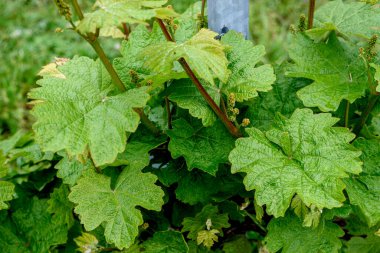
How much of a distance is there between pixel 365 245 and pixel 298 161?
603mm

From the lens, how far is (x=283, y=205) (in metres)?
1.32

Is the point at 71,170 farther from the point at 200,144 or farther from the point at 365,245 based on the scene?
the point at 365,245

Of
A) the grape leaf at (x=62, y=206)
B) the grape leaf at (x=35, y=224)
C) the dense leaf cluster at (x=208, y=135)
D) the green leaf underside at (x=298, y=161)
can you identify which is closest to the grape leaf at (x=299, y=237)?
the dense leaf cluster at (x=208, y=135)

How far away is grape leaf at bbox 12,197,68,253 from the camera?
194cm

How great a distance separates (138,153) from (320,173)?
56 cm

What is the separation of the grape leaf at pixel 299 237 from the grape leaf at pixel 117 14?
0.79 m

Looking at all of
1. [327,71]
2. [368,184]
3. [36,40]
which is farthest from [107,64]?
[36,40]

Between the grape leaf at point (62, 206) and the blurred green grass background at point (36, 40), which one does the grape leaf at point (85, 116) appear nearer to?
the grape leaf at point (62, 206)

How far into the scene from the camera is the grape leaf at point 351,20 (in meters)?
1.67

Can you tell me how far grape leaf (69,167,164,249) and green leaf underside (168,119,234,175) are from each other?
0.40 feet

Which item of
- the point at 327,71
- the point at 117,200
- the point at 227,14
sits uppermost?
the point at 227,14

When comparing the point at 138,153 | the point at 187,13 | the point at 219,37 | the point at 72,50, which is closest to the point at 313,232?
the point at 138,153

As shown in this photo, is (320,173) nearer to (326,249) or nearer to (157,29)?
(326,249)

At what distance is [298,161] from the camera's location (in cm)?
141
